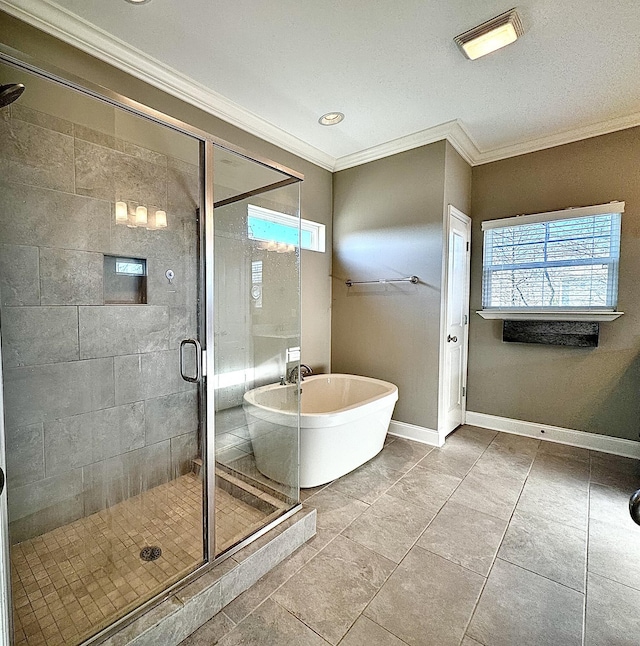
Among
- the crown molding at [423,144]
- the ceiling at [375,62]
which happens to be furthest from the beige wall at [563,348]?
the crown molding at [423,144]

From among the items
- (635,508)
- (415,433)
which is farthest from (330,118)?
(635,508)

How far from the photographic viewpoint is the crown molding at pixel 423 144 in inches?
113

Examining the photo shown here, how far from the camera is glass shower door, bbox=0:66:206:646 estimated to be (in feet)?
5.21

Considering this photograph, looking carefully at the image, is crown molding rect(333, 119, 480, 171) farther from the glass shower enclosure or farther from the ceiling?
the glass shower enclosure

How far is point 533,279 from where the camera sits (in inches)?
126

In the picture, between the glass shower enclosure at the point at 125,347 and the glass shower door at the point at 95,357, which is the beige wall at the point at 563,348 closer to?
the glass shower enclosure at the point at 125,347

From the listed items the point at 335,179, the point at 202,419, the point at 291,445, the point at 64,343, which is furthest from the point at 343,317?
the point at 64,343

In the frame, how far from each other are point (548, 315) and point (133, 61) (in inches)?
141

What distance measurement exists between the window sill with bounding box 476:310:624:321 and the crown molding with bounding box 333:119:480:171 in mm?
1506

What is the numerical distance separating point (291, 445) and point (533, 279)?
2.62m

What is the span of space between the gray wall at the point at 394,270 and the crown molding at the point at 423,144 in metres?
0.05

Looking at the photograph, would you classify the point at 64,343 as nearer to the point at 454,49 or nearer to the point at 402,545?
the point at 402,545

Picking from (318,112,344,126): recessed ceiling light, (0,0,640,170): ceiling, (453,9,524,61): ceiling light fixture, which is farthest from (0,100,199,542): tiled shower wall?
(453,9,524,61): ceiling light fixture

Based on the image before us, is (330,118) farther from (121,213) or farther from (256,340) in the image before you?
(256,340)
